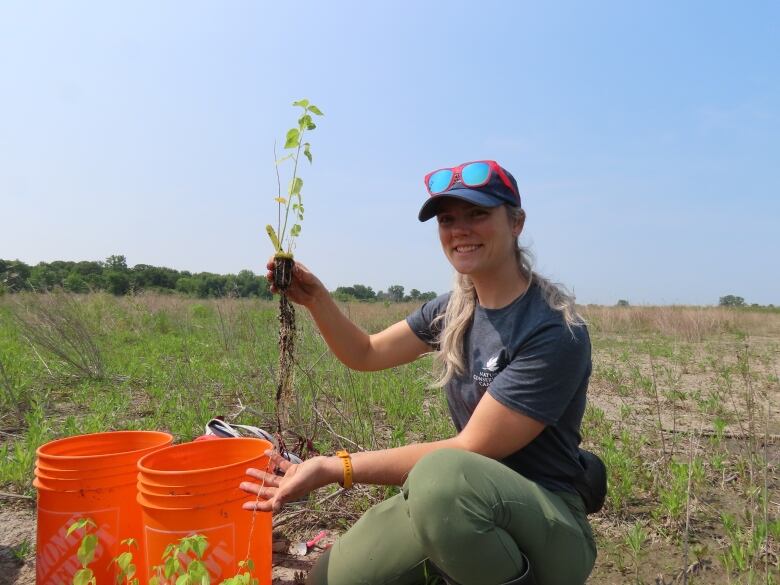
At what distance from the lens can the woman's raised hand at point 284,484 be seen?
126 cm

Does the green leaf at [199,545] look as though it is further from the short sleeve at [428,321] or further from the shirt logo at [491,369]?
the short sleeve at [428,321]

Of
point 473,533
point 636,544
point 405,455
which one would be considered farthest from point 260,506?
point 636,544

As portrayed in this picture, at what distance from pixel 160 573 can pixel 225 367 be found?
3739mm

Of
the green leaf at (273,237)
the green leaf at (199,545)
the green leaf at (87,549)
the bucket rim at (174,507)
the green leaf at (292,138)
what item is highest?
the green leaf at (292,138)

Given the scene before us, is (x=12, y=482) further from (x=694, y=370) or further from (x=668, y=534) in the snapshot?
(x=694, y=370)

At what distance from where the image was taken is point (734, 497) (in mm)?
2252

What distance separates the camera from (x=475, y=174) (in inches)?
62.2

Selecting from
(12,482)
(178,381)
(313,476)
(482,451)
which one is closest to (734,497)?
(482,451)

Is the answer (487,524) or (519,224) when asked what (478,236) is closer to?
(519,224)

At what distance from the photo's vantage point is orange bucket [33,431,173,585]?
57.7 inches

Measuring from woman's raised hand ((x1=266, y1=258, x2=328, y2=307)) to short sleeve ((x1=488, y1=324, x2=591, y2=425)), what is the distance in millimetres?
792

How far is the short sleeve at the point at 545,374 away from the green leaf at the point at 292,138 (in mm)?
1014

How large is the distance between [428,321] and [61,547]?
1.41 m

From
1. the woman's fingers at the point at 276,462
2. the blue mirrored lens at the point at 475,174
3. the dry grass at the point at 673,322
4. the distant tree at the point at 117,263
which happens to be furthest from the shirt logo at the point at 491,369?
the distant tree at the point at 117,263
